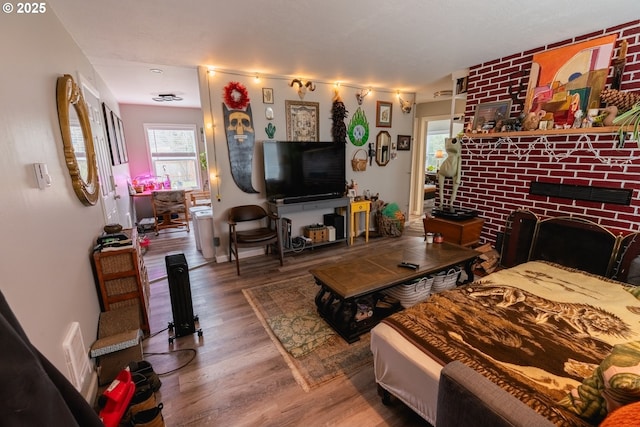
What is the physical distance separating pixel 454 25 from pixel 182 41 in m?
2.41

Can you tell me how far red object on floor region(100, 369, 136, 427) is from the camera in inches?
50.8

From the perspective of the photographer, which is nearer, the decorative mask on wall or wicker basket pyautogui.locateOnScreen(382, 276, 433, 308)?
wicker basket pyautogui.locateOnScreen(382, 276, 433, 308)

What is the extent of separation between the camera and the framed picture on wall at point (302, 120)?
3.86 metres

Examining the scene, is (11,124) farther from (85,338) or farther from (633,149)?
(633,149)

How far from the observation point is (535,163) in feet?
9.34

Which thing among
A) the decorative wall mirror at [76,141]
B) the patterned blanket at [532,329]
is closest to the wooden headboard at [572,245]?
the patterned blanket at [532,329]

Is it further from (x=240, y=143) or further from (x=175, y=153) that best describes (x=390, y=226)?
(x=175, y=153)

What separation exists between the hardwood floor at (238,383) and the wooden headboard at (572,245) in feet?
6.94

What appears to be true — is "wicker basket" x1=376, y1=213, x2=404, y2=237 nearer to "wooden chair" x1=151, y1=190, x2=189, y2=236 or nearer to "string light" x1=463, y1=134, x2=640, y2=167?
"string light" x1=463, y1=134, x2=640, y2=167

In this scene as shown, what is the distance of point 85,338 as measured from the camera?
65.7 inches

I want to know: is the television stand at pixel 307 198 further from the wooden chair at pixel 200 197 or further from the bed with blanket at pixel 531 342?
the wooden chair at pixel 200 197

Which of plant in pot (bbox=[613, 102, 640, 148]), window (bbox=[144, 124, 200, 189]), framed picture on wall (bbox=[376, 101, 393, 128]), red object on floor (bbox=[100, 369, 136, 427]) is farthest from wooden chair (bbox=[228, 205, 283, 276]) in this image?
window (bbox=[144, 124, 200, 189])

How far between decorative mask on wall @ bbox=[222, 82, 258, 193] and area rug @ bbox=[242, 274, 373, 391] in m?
1.58

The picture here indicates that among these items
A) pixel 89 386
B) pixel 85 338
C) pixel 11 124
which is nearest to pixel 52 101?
pixel 11 124
